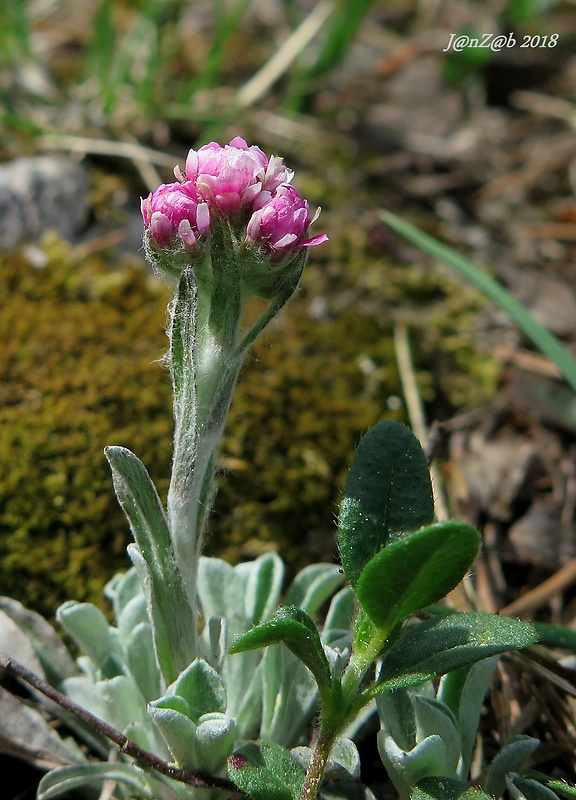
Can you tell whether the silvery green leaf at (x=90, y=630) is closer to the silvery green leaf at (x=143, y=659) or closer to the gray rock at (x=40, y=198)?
the silvery green leaf at (x=143, y=659)

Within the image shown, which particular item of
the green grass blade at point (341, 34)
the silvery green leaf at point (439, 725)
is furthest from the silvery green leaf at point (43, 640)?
the green grass blade at point (341, 34)

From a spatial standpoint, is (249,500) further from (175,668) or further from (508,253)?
(508,253)

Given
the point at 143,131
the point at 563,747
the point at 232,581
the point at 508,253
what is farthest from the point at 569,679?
the point at 143,131

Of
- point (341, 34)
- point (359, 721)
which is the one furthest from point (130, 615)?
point (341, 34)

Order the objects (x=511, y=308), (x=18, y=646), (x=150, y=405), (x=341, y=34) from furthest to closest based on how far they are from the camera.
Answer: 1. (x=341, y=34)
2. (x=150, y=405)
3. (x=511, y=308)
4. (x=18, y=646)

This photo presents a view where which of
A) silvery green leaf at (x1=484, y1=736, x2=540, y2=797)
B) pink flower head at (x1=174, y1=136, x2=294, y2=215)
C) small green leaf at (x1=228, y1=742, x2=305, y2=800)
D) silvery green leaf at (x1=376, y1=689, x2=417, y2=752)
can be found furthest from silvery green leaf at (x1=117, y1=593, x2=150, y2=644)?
pink flower head at (x1=174, y1=136, x2=294, y2=215)

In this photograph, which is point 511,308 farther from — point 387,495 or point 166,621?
point 166,621

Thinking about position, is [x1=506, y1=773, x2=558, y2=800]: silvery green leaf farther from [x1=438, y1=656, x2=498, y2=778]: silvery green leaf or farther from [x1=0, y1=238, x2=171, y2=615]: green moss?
[x1=0, y1=238, x2=171, y2=615]: green moss
